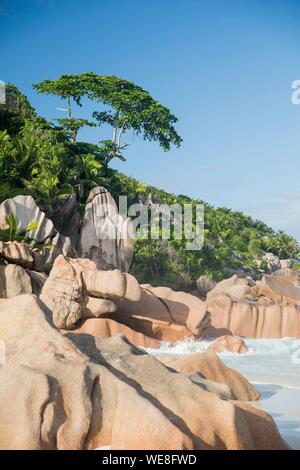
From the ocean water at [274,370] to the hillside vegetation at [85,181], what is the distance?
33.0ft

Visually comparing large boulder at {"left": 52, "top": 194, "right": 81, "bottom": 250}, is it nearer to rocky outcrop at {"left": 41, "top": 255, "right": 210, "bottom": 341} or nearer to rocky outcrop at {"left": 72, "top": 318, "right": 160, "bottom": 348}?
rocky outcrop at {"left": 41, "top": 255, "right": 210, "bottom": 341}

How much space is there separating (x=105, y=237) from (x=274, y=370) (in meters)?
15.0

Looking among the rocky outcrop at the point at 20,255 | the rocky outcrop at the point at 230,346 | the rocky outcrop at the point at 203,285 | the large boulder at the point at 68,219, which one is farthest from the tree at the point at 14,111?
the rocky outcrop at the point at 230,346

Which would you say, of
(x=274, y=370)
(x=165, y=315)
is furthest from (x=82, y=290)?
(x=274, y=370)

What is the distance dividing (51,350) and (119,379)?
658mm

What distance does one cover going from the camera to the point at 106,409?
459 centimetres

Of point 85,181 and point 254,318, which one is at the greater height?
point 85,181

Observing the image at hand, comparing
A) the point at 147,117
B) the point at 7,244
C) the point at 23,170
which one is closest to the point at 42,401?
the point at 7,244

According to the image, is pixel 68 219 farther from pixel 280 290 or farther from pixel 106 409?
pixel 106 409

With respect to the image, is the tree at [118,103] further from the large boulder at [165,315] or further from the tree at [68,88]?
the large boulder at [165,315]

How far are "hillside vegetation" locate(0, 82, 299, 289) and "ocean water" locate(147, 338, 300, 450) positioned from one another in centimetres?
1007

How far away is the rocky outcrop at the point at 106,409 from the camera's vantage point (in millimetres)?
4145

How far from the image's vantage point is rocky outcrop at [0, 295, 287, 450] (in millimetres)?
4145

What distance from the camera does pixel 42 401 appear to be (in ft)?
14.0
